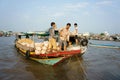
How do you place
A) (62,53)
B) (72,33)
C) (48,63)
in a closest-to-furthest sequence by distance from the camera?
(62,53) < (48,63) < (72,33)

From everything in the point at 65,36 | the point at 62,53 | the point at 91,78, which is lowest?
the point at 91,78

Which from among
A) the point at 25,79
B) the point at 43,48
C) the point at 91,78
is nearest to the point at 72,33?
the point at 43,48

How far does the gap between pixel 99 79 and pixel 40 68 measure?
371cm

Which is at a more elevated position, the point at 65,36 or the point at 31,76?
the point at 65,36

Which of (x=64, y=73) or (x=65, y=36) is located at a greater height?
(x=65, y=36)

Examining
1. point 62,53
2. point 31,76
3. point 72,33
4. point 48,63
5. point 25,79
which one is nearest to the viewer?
point 25,79

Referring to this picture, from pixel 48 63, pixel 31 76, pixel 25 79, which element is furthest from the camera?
pixel 48 63

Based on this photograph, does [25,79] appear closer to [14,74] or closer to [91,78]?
[14,74]

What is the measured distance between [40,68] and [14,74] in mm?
1763

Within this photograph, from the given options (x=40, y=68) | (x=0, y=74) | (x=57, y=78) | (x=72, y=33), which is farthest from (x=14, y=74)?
(x=72, y=33)

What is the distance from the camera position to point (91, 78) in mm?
8211

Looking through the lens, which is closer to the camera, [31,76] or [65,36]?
[31,76]

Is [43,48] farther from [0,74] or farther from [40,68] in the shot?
[0,74]

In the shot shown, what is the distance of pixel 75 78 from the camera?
8.16 m
